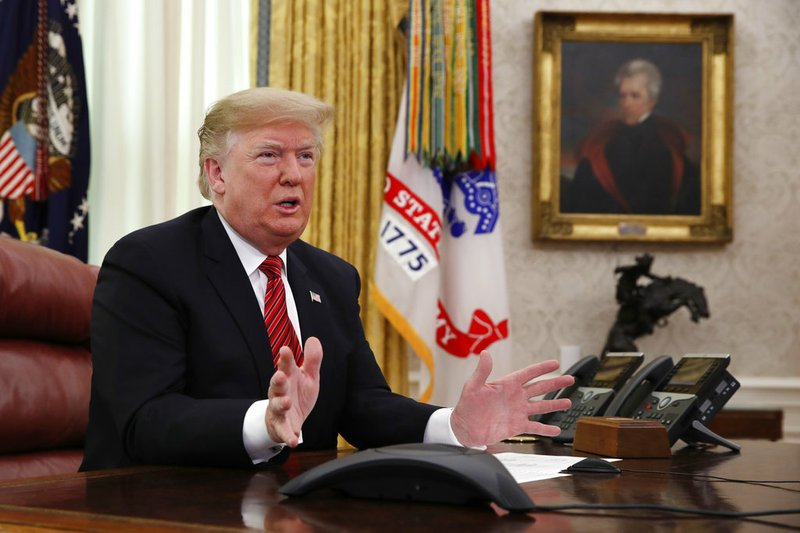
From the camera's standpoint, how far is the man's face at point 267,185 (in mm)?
2295

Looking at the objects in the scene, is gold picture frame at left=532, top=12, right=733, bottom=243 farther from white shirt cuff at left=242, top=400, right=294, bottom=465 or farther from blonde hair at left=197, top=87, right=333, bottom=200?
white shirt cuff at left=242, top=400, right=294, bottom=465

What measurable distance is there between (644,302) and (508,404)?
10.1 ft

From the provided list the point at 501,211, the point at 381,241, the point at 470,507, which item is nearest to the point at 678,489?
the point at 470,507

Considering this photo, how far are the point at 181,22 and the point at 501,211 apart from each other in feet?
6.24

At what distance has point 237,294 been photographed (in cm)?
212

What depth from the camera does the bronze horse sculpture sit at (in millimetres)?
4770

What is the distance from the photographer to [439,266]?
194 inches

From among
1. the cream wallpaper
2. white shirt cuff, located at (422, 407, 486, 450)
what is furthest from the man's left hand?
the cream wallpaper

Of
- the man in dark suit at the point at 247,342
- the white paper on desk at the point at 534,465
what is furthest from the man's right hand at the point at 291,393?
the white paper on desk at the point at 534,465

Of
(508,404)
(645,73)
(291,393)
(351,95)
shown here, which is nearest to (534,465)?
(508,404)

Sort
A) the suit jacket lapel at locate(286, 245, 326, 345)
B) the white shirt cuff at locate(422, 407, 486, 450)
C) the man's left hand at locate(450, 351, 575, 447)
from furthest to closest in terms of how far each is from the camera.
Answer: the suit jacket lapel at locate(286, 245, 326, 345) < the white shirt cuff at locate(422, 407, 486, 450) < the man's left hand at locate(450, 351, 575, 447)

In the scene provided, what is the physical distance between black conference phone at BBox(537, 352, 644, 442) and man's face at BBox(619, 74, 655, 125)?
117 inches

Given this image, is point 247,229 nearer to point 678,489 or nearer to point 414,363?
point 678,489

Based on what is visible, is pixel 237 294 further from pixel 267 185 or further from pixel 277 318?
pixel 267 185
